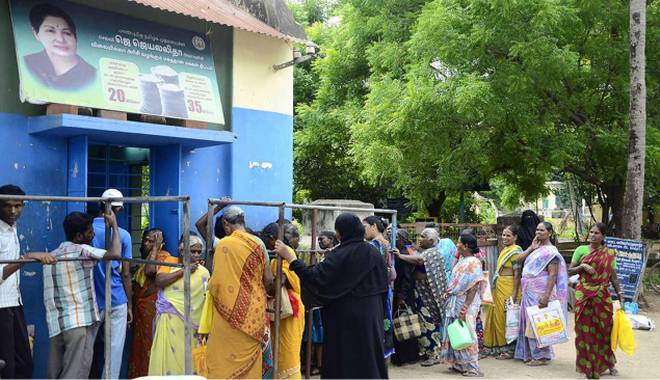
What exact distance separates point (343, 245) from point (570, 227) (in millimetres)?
39808

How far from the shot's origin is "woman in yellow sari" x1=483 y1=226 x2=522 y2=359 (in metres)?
8.07

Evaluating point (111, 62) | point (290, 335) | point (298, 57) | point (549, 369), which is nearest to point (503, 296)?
point (549, 369)

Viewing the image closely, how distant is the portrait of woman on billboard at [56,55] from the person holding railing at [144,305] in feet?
5.47

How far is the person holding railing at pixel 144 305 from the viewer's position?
5809 mm

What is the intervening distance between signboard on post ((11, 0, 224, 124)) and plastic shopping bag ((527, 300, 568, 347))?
4.26m

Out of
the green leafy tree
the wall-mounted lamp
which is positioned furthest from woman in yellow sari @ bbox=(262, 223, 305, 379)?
the green leafy tree

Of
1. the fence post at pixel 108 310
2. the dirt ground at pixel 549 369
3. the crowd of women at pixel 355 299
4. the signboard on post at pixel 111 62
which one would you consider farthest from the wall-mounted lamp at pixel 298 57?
the fence post at pixel 108 310

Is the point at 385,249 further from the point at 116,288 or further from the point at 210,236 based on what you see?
the point at 116,288

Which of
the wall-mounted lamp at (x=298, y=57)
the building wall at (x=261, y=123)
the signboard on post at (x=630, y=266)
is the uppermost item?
the wall-mounted lamp at (x=298, y=57)

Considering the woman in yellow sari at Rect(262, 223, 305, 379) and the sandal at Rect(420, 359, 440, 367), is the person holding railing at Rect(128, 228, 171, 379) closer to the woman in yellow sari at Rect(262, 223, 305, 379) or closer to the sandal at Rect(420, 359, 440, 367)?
the woman in yellow sari at Rect(262, 223, 305, 379)

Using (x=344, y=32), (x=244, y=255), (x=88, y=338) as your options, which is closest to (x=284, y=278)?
(x=244, y=255)

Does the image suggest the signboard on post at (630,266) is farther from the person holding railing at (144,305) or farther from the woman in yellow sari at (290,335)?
the person holding railing at (144,305)

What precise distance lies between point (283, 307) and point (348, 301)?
884 mm

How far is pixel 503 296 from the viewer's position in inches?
322
